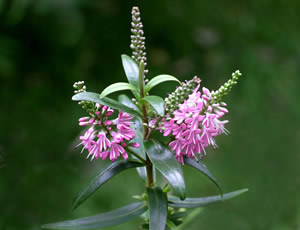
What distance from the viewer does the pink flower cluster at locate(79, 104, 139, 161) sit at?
1.15 metres

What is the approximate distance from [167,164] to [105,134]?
203mm

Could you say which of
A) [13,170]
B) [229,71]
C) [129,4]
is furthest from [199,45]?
[13,170]

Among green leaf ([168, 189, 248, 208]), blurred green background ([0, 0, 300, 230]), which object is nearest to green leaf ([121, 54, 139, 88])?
green leaf ([168, 189, 248, 208])

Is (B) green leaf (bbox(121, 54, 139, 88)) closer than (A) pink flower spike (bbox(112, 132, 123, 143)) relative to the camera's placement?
No

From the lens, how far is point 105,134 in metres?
1.17

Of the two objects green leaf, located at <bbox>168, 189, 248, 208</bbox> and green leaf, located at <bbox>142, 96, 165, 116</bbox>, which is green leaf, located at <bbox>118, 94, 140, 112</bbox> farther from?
green leaf, located at <bbox>168, 189, 248, 208</bbox>

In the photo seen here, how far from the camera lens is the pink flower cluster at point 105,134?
115cm

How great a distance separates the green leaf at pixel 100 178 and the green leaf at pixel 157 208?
0.11 meters

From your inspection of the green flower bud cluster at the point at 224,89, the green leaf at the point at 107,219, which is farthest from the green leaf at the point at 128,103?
the green leaf at the point at 107,219

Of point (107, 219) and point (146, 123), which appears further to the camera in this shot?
point (107, 219)

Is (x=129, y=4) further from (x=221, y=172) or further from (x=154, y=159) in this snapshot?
(x=154, y=159)

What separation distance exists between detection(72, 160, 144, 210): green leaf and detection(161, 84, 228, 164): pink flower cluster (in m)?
0.17

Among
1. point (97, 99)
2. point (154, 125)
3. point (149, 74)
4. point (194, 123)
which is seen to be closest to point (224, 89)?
point (194, 123)

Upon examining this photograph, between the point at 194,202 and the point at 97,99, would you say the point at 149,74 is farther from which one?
the point at 97,99
